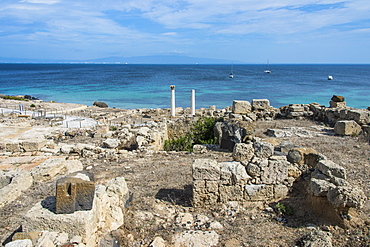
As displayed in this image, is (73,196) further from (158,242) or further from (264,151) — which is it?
(264,151)

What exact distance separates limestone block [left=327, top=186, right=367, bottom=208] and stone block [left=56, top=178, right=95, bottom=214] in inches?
146

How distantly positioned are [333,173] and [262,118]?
9.51 meters

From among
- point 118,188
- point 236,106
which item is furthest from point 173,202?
point 236,106

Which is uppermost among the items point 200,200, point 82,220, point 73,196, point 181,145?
point 73,196

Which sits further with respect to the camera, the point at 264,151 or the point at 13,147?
the point at 13,147

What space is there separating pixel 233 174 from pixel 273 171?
80 centimetres

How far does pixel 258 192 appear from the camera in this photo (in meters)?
5.52

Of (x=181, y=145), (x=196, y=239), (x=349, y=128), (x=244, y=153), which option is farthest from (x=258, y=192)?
(x=349, y=128)

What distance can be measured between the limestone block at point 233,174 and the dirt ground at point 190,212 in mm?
457

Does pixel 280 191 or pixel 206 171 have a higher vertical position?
pixel 206 171

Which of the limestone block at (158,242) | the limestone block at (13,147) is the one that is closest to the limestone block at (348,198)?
the limestone block at (158,242)

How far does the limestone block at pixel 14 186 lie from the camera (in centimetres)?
544

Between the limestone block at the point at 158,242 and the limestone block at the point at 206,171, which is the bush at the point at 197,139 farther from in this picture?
the limestone block at the point at 158,242

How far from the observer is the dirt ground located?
4391mm
